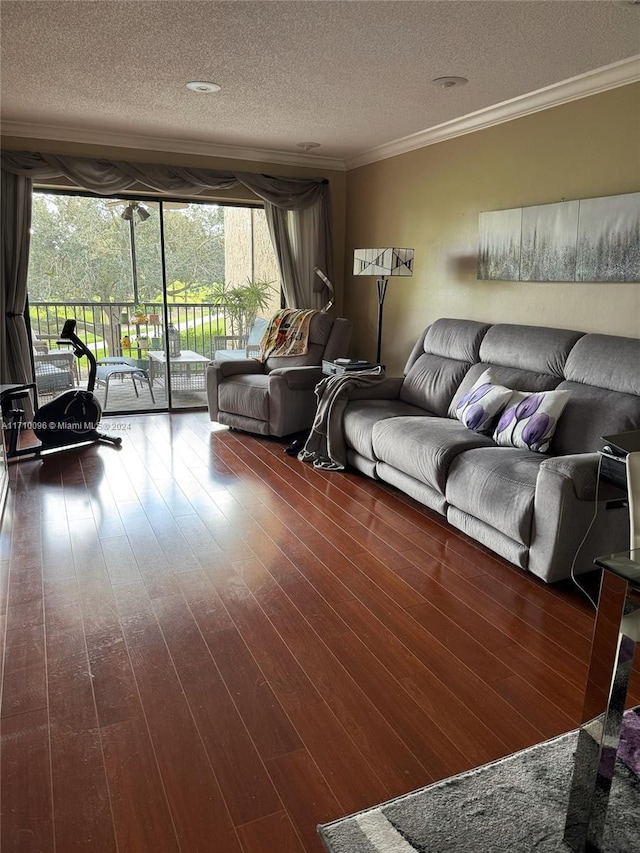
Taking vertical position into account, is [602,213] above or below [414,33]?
below

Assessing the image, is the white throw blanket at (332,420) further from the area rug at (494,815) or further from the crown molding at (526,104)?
the area rug at (494,815)

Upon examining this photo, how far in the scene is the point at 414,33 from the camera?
285 centimetres

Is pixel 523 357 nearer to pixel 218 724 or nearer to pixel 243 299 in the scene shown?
pixel 218 724

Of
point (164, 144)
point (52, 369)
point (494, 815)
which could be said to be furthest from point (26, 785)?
point (164, 144)

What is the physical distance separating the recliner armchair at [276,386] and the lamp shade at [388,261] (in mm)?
674

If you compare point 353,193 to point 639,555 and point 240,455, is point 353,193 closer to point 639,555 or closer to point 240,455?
point 240,455

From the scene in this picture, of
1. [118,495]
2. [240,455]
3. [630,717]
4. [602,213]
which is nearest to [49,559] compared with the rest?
[118,495]

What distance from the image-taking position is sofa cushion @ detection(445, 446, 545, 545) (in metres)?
2.75

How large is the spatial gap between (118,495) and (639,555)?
10.1ft

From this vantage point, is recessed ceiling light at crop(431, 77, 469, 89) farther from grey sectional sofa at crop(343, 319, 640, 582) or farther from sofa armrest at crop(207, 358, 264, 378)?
sofa armrest at crop(207, 358, 264, 378)

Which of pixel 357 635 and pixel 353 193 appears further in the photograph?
pixel 353 193

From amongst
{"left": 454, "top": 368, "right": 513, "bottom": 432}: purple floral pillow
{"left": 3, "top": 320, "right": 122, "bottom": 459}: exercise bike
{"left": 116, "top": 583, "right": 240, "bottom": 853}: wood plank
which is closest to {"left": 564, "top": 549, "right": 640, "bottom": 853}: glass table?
{"left": 116, "top": 583, "right": 240, "bottom": 853}: wood plank

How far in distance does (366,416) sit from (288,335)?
5.54 feet

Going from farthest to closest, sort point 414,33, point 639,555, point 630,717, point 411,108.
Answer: point 411,108 < point 414,33 < point 630,717 < point 639,555
